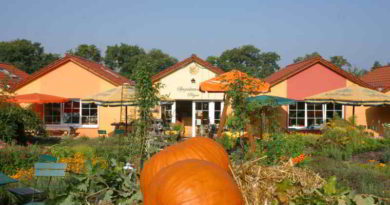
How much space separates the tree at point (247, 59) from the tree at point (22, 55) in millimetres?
24847

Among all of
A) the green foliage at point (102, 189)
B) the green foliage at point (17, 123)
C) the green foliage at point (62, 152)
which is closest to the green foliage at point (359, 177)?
the green foliage at point (102, 189)

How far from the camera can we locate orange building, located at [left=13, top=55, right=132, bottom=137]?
845 inches

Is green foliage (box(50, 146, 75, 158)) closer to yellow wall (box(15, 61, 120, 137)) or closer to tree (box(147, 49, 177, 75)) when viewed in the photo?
yellow wall (box(15, 61, 120, 137))

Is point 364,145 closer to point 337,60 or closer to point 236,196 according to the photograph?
point 236,196

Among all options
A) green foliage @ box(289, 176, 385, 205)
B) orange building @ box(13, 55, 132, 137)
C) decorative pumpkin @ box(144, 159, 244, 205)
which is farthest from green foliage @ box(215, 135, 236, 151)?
orange building @ box(13, 55, 132, 137)

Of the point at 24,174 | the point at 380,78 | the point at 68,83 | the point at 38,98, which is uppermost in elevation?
the point at 380,78

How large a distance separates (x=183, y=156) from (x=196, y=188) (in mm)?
1014

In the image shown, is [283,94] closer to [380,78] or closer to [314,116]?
[314,116]

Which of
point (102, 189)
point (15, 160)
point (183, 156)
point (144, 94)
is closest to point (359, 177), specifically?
point (144, 94)

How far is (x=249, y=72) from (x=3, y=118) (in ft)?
26.2

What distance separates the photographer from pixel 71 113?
22.0m

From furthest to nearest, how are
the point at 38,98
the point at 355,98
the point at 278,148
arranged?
the point at 38,98, the point at 355,98, the point at 278,148

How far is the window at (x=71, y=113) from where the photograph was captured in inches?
863

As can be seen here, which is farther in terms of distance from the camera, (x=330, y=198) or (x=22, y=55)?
(x=22, y=55)
